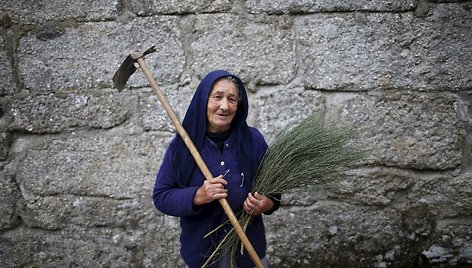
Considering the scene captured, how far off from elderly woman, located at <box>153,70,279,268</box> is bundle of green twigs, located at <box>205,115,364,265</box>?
1.6 inches

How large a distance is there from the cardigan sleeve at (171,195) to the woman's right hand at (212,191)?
0.11 ft

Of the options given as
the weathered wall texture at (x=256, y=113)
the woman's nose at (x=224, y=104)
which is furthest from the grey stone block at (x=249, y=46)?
the woman's nose at (x=224, y=104)

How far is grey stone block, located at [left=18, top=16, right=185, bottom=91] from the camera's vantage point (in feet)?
8.49

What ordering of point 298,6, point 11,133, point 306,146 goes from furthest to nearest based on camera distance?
point 11,133 < point 298,6 < point 306,146

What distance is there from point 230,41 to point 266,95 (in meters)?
0.34

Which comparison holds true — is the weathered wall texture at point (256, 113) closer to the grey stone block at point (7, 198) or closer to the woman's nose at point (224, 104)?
the grey stone block at point (7, 198)

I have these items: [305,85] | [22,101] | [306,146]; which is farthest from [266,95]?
[22,101]

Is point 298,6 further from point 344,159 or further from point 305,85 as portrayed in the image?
point 344,159

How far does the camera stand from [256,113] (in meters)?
2.59

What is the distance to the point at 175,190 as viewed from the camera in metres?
1.81

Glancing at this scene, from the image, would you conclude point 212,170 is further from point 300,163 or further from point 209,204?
point 300,163

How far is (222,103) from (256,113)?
841 millimetres

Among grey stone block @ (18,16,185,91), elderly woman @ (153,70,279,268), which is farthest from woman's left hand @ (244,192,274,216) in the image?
grey stone block @ (18,16,185,91)

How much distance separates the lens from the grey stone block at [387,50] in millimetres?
2479
